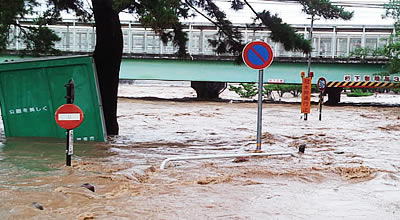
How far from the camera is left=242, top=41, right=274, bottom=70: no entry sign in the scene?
29.7 feet

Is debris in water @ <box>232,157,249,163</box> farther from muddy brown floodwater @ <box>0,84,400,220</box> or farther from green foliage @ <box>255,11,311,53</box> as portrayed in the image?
green foliage @ <box>255,11,311,53</box>

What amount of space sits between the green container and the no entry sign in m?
3.36

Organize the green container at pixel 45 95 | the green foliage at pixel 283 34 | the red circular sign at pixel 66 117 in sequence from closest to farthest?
the red circular sign at pixel 66 117 → the green container at pixel 45 95 → the green foliage at pixel 283 34

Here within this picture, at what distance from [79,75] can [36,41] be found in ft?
11.2

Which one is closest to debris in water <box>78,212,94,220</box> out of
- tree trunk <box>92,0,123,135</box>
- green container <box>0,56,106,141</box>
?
green container <box>0,56,106,141</box>

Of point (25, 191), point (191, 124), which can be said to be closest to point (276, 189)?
point (25, 191)

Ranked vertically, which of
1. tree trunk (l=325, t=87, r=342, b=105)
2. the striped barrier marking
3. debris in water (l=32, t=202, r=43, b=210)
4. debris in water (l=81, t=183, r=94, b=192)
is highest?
the striped barrier marking

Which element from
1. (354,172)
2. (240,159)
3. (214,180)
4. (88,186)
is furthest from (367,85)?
(88,186)

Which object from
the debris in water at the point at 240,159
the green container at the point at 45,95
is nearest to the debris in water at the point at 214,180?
the debris in water at the point at 240,159

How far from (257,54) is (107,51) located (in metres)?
4.42

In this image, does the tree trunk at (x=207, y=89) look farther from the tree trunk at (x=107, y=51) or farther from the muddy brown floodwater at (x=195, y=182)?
the muddy brown floodwater at (x=195, y=182)

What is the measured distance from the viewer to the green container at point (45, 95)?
10430mm

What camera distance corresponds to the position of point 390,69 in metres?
29.6

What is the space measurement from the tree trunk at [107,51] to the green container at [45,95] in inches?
63.2
